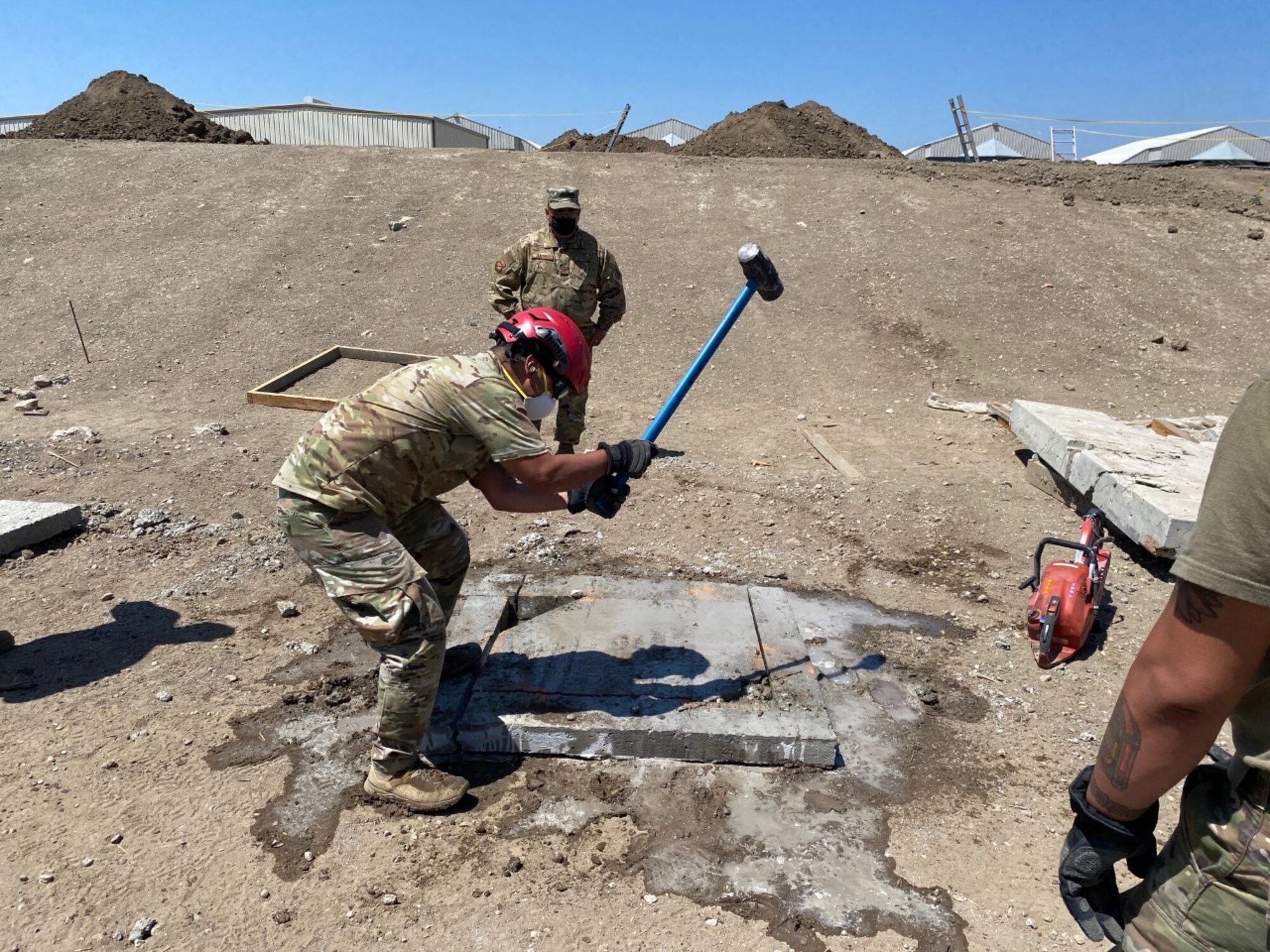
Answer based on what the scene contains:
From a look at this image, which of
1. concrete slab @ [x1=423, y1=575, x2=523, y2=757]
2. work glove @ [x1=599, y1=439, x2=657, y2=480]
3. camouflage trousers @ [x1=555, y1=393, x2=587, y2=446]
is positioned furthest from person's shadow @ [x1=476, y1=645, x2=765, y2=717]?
camouflage trousers @ [x1=555, y1=393, x2=587, y2=446]

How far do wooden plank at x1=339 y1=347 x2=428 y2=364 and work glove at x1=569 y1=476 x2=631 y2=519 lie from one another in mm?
6300

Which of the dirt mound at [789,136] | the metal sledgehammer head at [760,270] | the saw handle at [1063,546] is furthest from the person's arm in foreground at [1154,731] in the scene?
the dirt mound at [789,136]

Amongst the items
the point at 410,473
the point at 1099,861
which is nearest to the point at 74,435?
the point at 410,473

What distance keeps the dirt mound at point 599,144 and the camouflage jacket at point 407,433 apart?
18097mm

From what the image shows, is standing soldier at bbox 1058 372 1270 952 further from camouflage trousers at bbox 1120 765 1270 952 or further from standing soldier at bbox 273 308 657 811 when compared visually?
standing soldier at bbox 273 308 657 811

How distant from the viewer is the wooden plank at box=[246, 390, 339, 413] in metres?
8.02

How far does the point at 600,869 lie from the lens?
112 inches

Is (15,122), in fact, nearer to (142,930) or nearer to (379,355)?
(379,355)

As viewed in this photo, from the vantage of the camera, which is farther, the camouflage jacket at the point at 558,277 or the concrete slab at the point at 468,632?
the camouflage jacket at the point at 558,277

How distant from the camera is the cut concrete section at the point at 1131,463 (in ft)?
15.6

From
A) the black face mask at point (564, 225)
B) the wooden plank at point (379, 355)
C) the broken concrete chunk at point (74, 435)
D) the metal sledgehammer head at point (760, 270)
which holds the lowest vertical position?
the broken concrete chunk at point (74, 435)

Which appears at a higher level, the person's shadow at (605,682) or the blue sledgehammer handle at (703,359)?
the blue sledgehammer handle at (703,359)

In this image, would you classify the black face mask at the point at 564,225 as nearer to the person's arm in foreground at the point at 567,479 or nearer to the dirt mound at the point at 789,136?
the person's arm in foreground at the point at 567,479

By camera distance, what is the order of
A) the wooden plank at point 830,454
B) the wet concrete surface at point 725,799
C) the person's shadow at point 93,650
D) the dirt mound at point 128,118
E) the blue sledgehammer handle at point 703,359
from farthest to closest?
the dirt mound at point 128,118, the wooden plank at point 830,454, the person's shadow at point 93,650, the blue sledgehammer handle at point 703,359, the wet concrete surface at point 725,799
